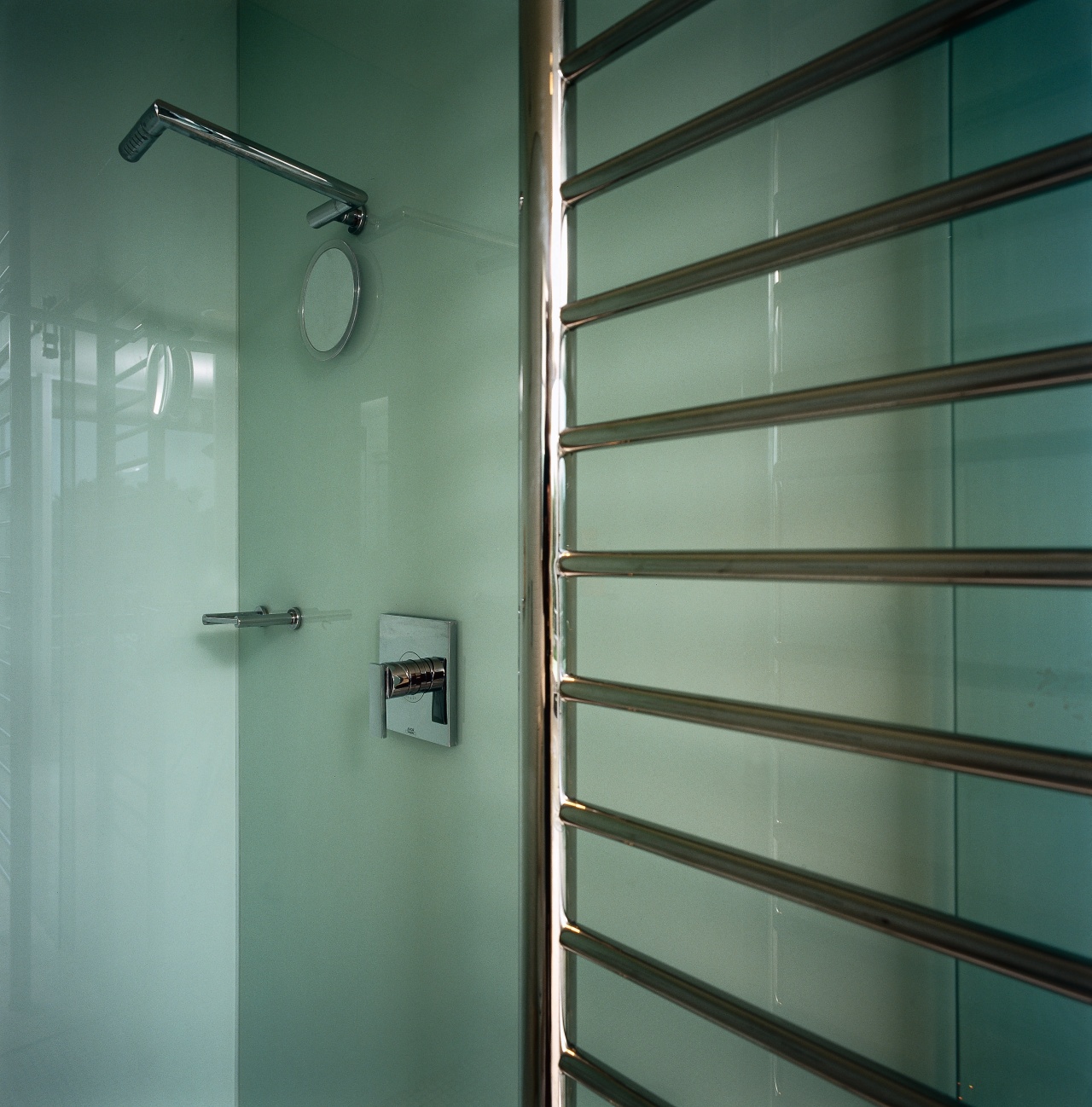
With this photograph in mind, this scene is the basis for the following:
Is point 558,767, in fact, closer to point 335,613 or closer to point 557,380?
point 557,380

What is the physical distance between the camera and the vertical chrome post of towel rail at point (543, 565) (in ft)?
2.19

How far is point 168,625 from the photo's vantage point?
4.23 feet

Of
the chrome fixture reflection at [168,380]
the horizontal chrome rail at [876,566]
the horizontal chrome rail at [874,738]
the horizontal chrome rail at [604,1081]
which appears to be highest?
the chrome fixture reflection at [168,380]

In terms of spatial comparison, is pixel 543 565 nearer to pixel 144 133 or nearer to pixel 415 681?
pixel 415 681

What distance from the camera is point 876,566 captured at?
18.6 inches

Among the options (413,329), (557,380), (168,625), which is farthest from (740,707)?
(168,625)

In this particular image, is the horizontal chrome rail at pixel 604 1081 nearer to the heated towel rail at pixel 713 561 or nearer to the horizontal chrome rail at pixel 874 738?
the heated towel rail at pixel 713 561

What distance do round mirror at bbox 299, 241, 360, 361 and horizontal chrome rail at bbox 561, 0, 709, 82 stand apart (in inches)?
20.5

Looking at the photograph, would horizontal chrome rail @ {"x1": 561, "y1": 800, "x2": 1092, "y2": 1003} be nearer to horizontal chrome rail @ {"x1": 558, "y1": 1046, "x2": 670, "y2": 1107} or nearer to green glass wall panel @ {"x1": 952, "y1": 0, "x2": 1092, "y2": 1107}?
green glass wall panel @ {"x1": 952, "y1": 0, "x2": 1092, "y2": 1107}

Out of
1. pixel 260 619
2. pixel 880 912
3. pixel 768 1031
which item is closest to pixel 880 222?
pixel 880 912

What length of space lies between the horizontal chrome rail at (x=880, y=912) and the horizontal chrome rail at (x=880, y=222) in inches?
16.5

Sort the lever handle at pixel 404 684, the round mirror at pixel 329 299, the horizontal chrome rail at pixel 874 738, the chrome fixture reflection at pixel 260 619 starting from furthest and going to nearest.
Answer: the chrome fixture reflection at pixel 260 619 < the round mirror at pixel 329 299 < the lever handle at pixel 404 684 < the horizontal chrome rail at pixel 874 738

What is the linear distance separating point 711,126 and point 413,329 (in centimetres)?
54

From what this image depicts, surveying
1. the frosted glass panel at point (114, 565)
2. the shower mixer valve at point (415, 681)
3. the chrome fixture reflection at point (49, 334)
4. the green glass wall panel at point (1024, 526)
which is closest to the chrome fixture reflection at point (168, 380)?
the frosted glass panel at point (114, 565)
